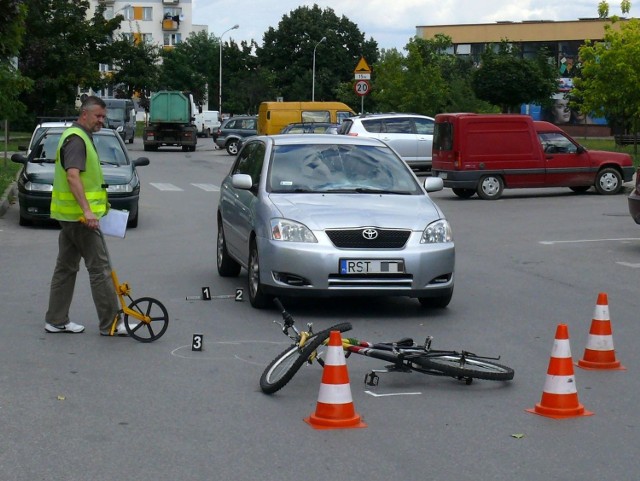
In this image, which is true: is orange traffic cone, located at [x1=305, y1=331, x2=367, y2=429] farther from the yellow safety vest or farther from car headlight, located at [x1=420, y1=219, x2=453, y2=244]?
car headlight, located at [x1=420, y1=219, x2=453, y2=244]

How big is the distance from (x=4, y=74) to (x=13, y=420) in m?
18.4

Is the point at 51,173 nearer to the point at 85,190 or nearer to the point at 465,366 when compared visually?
the point at 85,190

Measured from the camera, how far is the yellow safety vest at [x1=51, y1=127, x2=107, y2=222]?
9.34 m

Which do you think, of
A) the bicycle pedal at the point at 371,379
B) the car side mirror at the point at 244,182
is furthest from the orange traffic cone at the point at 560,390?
the car side mirror at the point at 244,182

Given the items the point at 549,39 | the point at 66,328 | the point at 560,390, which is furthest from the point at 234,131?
the point at 549,39

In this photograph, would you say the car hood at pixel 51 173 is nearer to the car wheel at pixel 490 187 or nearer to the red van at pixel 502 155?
the red van at pixel 502 155

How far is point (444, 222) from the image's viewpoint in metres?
10.8

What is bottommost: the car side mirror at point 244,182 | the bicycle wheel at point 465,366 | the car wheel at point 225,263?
the car wheel at point 225,263

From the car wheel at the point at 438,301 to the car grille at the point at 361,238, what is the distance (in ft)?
2.25

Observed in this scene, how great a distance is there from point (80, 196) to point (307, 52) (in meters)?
96.7

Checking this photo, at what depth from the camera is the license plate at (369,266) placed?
1023cm

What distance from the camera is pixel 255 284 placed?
10.8 meters

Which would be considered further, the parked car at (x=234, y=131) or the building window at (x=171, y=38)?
the building window at (x=171, y=38)

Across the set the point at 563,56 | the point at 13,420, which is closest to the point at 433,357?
the point at 13,420
